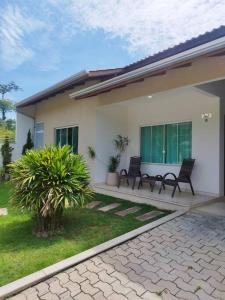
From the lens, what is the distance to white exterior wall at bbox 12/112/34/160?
1554 centimetres

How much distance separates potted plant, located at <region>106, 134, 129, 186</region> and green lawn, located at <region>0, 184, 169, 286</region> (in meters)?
3.14

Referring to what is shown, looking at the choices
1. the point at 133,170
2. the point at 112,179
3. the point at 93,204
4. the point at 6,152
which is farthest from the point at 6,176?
the point at 93,204

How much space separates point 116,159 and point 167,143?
2.35 meters

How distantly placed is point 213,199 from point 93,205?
12.3 feet

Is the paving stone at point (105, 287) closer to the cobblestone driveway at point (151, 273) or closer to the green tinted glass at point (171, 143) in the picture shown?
the cobblestone driveway at point (151, 273)

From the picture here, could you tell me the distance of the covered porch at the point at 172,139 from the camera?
314 inches

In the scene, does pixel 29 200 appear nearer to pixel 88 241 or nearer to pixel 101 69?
pixel 88 241

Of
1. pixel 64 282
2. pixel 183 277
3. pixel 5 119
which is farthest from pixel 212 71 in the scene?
pixel 5 119

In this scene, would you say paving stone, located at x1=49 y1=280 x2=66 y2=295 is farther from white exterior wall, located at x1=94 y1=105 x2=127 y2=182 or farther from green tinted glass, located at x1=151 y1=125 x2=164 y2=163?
green tinted glass, located at x1=151 y1=125 x2=164 y2=163

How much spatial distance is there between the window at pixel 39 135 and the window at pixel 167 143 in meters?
6.76

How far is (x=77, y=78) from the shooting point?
9.58 m

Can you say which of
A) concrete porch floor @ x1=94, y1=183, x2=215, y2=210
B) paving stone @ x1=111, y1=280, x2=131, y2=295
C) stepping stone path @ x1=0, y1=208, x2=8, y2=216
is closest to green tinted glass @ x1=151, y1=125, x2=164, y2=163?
concrete porch floor @ x1=94, y1=183, x2=215, y2=210

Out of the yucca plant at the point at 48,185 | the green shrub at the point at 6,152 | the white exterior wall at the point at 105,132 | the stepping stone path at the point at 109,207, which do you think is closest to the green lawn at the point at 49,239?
the stepping stone path at the point at 109,207

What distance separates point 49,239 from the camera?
5.33m
